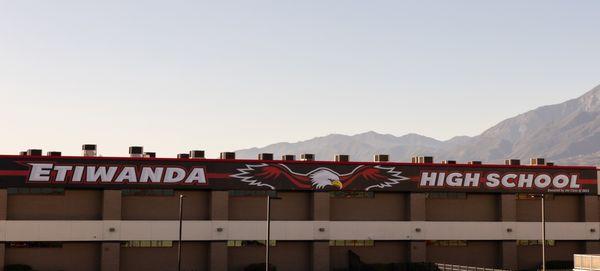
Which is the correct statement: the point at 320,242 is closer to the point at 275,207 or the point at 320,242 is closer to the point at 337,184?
the point at 275,207

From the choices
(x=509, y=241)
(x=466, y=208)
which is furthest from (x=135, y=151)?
(x=509, y=241)

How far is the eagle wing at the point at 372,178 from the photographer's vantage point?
8088 centimetres

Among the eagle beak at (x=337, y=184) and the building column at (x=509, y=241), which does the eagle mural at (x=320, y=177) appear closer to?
the eagle beak at (x=337, y=184)

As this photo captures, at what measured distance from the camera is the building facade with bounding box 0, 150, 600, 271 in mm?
73500

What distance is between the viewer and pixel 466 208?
83812 mm

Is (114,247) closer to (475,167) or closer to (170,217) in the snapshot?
(170,217)

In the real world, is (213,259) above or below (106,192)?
below

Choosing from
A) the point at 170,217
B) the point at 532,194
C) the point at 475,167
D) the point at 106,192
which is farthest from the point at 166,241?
the point at 532,194

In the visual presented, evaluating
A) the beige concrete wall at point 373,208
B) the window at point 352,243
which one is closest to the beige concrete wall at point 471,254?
the beige concrete wall at point 373,208

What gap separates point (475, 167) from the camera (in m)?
83.6

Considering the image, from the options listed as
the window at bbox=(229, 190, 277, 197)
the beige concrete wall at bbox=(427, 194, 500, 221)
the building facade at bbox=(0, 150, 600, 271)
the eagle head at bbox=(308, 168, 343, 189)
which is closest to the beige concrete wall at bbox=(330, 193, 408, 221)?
the building facade at bbox=(0, 150, 600, 271)

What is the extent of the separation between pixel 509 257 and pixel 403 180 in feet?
44.0

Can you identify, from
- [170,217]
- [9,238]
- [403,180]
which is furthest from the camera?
[403,180]

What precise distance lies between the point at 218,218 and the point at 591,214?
38555 mm
